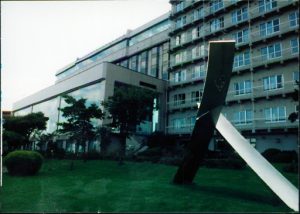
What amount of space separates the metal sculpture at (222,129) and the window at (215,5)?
29.4 m

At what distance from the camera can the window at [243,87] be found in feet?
109

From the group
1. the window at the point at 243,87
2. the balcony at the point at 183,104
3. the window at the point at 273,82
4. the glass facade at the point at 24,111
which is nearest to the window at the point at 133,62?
the balcony at the point at 183,104

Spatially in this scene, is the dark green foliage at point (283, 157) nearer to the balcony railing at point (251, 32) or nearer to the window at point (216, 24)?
the balcony railing at point (251, 32)

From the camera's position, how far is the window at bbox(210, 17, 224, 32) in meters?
36.8

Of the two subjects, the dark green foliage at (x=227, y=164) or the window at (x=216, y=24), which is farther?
the window at (x=216, y=24)

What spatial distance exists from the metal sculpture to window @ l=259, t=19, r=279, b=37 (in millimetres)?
24668

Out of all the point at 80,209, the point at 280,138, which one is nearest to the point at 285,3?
the point at 280,138

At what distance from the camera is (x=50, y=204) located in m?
9.83

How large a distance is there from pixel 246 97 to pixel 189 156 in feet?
74.5

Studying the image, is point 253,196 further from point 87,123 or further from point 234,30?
point 234,30

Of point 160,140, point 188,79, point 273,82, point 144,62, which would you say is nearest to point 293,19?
point 273,82

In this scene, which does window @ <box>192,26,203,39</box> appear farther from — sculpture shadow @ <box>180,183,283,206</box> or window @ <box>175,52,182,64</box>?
sculpture shadow @ <box>180,183,283,206</box>

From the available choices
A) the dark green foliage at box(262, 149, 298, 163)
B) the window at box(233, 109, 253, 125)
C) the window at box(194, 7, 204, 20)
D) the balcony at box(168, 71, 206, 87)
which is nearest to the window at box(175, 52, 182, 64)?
the balcony at box(168, 71, 206, 87)

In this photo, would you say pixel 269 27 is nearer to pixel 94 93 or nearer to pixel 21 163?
pixel 94 93
